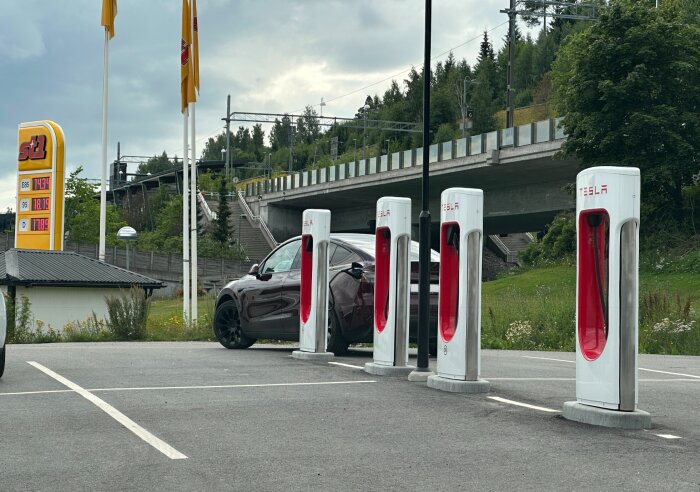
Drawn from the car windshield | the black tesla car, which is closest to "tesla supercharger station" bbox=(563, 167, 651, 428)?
the black tesla car

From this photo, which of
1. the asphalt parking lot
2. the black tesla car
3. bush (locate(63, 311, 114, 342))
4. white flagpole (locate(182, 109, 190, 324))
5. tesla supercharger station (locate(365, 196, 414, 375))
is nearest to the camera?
the asphalt parking lot

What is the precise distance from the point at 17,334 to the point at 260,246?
202ft

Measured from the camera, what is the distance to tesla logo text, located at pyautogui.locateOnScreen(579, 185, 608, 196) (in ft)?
25.6

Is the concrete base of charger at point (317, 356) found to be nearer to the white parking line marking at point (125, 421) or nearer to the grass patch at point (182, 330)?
the white parking line marking at point (125, 421)

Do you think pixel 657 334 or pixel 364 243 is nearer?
pixel 364 243

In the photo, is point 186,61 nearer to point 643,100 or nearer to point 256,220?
point 643,100

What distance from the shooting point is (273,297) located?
14773 mm

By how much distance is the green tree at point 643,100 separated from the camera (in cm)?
4316

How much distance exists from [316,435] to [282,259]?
317 inches

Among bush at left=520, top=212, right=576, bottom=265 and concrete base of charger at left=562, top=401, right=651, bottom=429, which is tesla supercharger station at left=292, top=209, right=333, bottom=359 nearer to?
concrete base of charger at left=562, top=401, right=651, bottom=429

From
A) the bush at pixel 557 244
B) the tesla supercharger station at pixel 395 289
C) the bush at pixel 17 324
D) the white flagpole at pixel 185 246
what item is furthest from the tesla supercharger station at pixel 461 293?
the bush at pixel 557 244

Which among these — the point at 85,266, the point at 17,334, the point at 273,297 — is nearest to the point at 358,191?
the point at 85,266

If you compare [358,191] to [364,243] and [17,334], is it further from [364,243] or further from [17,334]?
[364,243]

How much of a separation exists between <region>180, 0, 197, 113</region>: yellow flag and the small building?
633 centimetres
